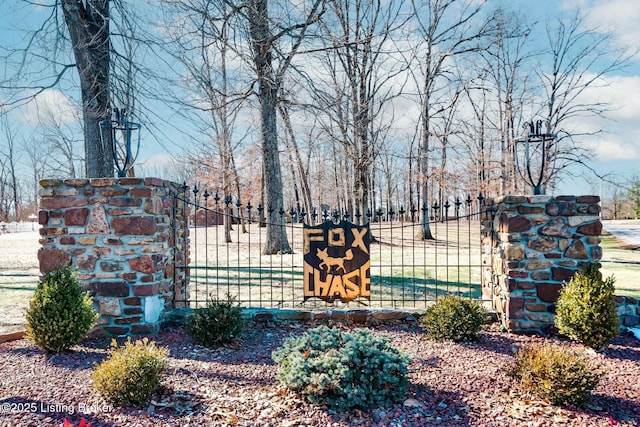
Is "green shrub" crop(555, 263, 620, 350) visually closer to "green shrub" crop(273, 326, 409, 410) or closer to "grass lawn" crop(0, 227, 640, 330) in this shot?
"grass lawn" crop(0, 227, 640, 330)

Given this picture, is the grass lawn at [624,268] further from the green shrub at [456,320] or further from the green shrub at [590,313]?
the green shrub at [456,320]

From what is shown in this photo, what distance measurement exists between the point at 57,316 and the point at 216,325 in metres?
1.37

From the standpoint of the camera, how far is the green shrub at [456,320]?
409 centimetres

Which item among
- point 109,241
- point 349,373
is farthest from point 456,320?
point 109,241

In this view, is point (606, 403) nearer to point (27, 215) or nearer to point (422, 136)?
point (422, 136)

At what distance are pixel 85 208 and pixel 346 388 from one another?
11.0ft

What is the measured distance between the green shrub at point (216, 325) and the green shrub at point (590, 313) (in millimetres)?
3146

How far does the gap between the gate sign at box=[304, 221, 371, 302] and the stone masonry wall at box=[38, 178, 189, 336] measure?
1691 millimetres

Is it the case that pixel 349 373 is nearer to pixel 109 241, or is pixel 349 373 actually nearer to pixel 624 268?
pixel 109 241

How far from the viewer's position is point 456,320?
13.4 feet

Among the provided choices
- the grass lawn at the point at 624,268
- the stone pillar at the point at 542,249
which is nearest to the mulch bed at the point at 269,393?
the stone pillar at the point at 542,249

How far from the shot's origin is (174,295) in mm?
4969

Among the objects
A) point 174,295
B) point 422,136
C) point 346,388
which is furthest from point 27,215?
point 346,388

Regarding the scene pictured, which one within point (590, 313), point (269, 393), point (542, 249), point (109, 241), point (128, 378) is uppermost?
point (109, 241)
